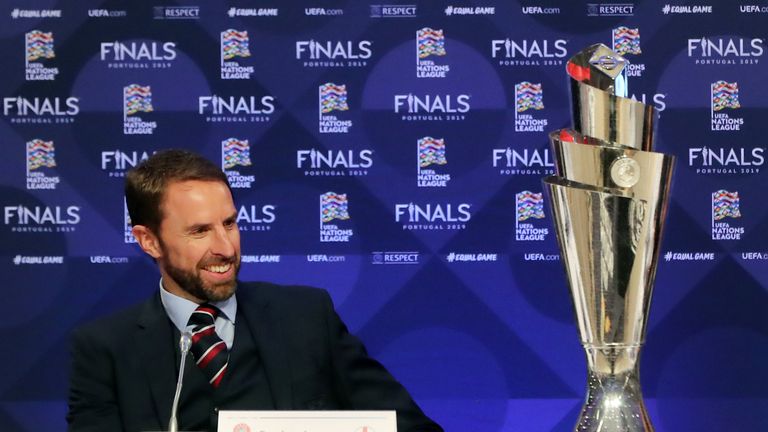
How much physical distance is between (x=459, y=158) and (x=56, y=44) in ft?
5.87

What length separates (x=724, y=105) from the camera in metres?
4.37

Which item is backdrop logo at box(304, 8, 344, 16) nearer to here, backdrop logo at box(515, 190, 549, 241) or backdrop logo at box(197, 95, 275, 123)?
backdrop logo at box(197, 95, 275, 123)

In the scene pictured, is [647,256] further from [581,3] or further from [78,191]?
[78,191]

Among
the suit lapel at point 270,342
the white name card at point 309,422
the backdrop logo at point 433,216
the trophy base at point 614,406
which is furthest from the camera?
the backdrop logo at point 433,216

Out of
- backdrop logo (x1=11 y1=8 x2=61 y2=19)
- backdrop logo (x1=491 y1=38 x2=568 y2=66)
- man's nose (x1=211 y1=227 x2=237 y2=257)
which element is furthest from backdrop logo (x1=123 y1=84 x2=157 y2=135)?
man's nose (x1=211 y1=227 x2=237 y2=257)

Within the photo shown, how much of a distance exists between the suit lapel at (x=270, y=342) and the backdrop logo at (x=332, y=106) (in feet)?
5.61

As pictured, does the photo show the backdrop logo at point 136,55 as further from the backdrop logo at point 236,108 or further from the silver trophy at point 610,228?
the silver trophy at point 610,228

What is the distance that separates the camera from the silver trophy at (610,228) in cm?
192

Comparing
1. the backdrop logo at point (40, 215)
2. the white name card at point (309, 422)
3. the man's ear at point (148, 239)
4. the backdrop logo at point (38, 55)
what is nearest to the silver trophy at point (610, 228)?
the white name card at point (309, 422)

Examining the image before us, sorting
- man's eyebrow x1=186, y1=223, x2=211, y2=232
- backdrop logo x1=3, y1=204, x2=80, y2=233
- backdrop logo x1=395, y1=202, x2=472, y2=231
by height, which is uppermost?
backdrop logo x1=3, y1=204, x2=80, y2=233

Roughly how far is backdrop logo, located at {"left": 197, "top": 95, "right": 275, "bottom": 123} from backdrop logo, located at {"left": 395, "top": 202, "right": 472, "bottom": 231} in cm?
71

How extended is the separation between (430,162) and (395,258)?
432mm

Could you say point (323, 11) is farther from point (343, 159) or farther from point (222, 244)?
point (222, 244)

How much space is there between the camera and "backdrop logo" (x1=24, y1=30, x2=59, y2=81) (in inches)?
173
